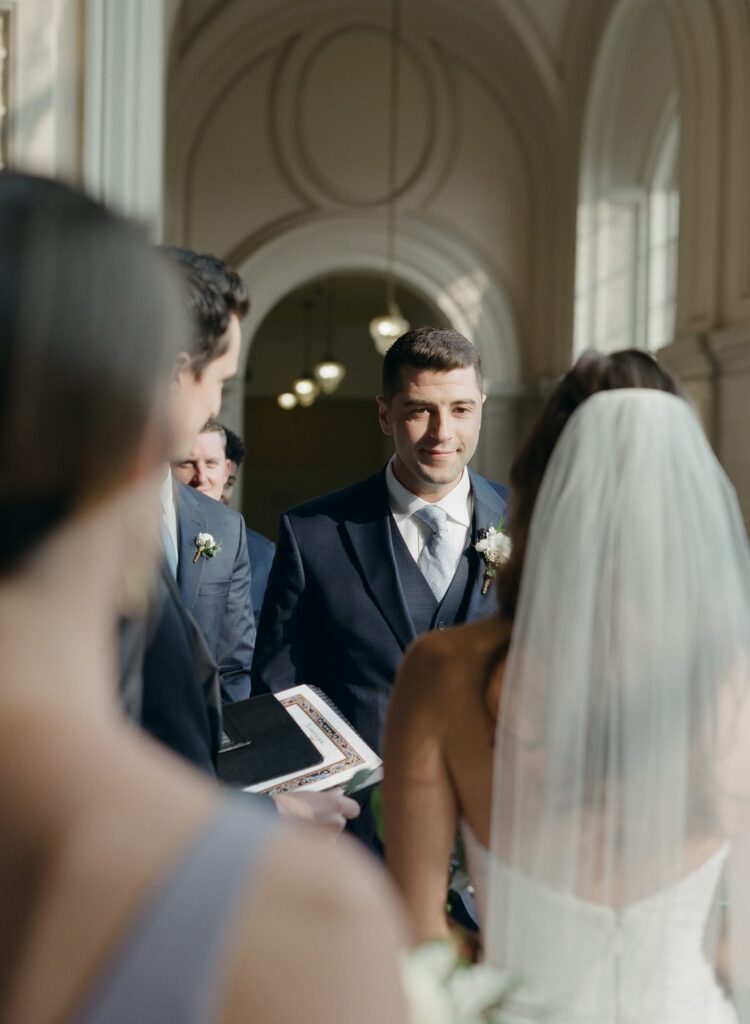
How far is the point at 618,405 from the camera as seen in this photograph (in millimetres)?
2020

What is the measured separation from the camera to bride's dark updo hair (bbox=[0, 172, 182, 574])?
70 cm

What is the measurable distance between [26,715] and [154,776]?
3.1 inches

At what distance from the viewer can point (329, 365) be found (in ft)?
63.1

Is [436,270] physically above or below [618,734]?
above

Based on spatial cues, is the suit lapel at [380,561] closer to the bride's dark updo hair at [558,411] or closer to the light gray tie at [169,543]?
the light gray tie at [169,543]

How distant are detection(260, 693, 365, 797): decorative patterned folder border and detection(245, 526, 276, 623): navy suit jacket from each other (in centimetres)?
247

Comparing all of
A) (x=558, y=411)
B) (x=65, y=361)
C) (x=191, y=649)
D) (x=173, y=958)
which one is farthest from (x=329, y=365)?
(x=173, y=958)

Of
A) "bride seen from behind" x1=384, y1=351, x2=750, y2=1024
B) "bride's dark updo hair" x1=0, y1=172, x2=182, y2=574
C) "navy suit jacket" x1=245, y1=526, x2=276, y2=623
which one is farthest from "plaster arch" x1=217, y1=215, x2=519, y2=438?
"bride's dark updo hair" x1=0, y1=172, x2=182, y2=574

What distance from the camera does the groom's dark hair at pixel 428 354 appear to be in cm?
364

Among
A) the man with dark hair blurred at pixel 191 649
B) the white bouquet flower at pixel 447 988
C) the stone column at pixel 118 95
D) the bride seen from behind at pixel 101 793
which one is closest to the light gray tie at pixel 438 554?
the man with dark hair blurred at pixel 191 649

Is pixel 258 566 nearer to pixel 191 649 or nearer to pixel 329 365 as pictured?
pixel 191 649

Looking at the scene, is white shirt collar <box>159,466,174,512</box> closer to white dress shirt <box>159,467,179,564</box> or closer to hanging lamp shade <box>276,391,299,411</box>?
white dress shirt <box>159,467,179,564</box>

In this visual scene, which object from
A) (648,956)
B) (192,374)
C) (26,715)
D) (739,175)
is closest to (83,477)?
(26,715)

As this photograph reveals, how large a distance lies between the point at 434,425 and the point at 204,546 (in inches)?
30.8
